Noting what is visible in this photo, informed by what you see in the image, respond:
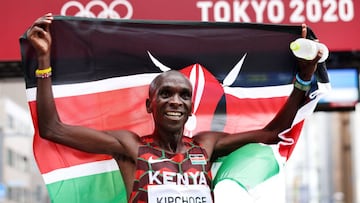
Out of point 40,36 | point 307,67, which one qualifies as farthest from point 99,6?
point 307,67

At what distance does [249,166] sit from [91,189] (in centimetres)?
96

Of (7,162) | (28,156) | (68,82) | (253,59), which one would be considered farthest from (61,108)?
(28,156)

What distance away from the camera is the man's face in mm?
4449

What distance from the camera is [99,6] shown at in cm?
665

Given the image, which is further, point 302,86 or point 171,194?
point 302,86

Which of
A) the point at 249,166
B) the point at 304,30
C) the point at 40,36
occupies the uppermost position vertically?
the point at 40,36

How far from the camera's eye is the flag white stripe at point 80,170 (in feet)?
15.8

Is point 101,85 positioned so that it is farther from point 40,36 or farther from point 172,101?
point 172,101

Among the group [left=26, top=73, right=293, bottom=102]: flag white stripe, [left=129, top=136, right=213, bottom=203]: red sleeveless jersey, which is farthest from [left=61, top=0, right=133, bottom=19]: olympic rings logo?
[left=129, top=136, right=213, bottom=203]: red sleeveless jersey

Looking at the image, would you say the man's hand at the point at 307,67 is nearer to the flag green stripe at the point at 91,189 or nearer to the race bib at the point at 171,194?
the race bib at the point at 171,194

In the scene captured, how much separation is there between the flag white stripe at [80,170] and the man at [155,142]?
19cm

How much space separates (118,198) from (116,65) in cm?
88

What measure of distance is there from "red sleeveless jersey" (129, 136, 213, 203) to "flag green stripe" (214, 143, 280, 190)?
0.60 ft

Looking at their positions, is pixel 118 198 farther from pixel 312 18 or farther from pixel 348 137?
pixel 348 137
